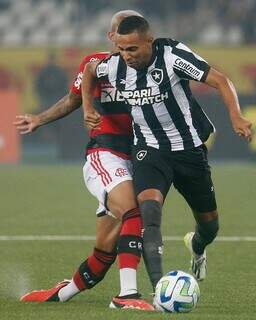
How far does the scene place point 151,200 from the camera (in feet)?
25.3

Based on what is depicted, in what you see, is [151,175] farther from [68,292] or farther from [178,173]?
[68,292]

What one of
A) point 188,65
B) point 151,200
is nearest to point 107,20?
point 188,65

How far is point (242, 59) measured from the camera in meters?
29.2

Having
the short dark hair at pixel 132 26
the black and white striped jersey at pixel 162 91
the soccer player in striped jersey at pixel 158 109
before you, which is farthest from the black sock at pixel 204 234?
the short dark hair at pixel 132 26

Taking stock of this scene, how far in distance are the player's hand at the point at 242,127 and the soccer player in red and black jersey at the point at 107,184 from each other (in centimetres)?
89

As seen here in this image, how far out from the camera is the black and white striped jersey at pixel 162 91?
796cm

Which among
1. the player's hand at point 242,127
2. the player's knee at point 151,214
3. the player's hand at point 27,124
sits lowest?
the player's knee at point 151,214

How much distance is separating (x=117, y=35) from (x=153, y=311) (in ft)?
5.91

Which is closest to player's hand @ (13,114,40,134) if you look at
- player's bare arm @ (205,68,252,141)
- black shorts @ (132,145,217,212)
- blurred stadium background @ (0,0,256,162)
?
black shorts @ (132,145,217,212)

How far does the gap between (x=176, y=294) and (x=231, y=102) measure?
1319 millimetres

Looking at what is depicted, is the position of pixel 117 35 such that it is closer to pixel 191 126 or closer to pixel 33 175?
pixel 191 126

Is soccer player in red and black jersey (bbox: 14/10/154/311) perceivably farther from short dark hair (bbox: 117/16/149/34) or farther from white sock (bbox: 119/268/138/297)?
short dark hair (bbox: 117/16/149/34)

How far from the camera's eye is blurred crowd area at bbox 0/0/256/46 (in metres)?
29.3

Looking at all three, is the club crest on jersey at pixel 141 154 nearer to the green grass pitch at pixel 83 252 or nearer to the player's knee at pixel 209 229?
the green grass pitch at pixel 83 252
